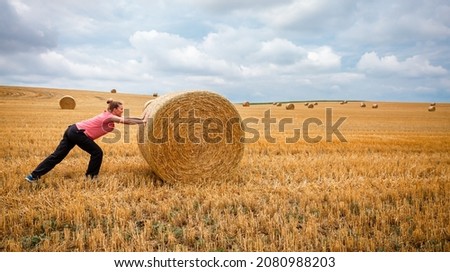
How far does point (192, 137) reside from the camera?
6281 millimetres

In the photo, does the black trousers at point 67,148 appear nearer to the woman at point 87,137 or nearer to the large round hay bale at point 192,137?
the woman at point 87,137

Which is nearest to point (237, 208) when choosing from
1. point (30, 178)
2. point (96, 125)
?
point (96, 125)

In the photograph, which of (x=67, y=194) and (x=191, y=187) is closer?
(x=67, y=194)

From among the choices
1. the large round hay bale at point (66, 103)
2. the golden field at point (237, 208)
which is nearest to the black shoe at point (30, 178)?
the golden field at point (237, 208)

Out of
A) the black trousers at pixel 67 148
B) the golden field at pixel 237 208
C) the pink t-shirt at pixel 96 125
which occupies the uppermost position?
the pink t-shirt at pixel 96 125

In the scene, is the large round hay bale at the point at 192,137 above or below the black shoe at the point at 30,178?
above

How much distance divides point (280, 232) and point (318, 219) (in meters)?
0.70

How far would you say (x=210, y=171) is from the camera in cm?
636

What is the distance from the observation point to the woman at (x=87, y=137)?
19.7ft

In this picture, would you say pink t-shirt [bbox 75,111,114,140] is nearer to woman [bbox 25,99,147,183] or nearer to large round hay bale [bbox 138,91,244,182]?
woman [bbox 25,99,147,183]

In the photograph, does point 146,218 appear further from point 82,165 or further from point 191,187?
point 82,165

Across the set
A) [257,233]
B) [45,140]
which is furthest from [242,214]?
[45,140]

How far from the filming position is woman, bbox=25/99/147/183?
5.99 meters

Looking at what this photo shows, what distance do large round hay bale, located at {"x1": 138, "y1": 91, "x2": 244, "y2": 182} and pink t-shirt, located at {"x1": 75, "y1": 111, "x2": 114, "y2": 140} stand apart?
631mm
